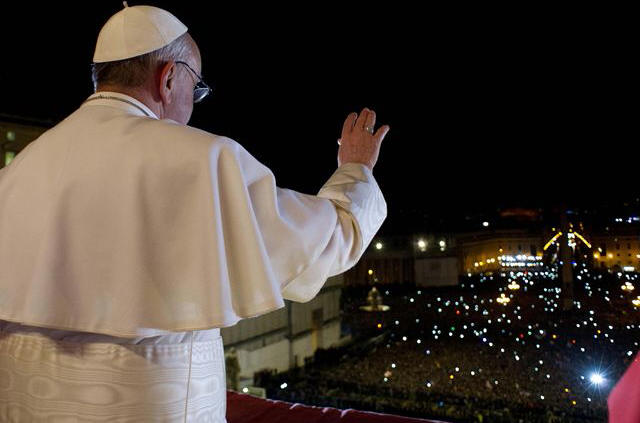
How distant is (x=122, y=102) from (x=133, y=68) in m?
0.08

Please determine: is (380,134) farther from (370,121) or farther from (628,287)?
(628,287)

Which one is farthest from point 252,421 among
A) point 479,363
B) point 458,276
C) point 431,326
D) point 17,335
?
point 458,276

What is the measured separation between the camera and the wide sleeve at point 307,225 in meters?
Result: 0.82

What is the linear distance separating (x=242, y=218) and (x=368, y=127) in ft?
1.58

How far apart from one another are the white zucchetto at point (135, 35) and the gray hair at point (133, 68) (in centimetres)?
1

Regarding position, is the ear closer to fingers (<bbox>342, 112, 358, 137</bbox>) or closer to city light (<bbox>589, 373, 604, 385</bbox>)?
fingers (<bbox>342, 112, 358, 137</bbox>)

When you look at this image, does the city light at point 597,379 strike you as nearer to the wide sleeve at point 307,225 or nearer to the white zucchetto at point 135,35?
the wide sleeve at point 307,225

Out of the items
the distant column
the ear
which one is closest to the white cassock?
the ear

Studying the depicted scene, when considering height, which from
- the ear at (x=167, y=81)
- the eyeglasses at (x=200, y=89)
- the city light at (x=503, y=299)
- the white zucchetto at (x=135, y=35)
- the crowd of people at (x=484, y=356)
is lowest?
the crowd of people at (x=484, y=356)

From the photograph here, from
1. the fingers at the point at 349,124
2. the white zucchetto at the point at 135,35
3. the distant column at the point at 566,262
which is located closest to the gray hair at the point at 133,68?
the white zucchetto at the point at 135,35

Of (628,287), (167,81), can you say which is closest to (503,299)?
(628,287)

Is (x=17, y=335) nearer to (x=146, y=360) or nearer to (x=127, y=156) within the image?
(x=146, y=360)

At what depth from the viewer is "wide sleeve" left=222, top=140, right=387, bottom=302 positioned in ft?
2.70

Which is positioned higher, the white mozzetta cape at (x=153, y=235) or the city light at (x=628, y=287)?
the white mozzetta cape at (x=153, y=235)
